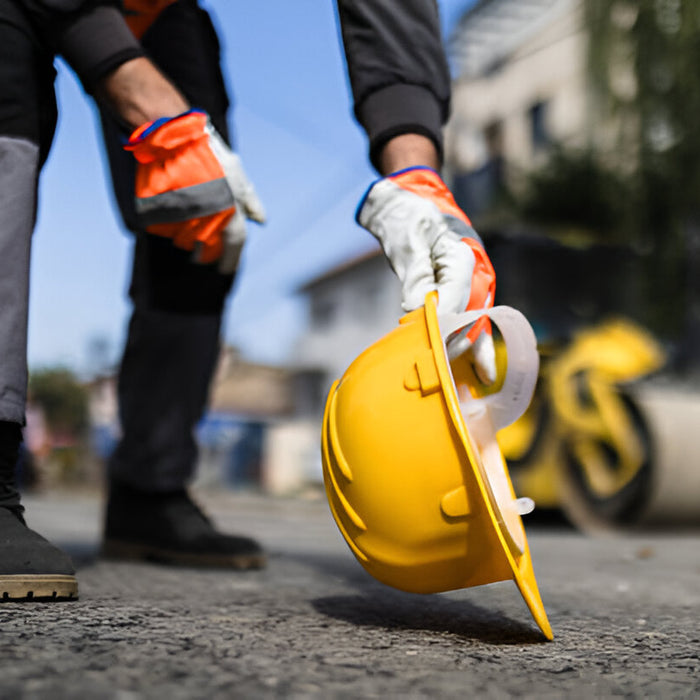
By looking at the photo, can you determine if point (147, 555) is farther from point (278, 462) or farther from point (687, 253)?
point (278, 462)

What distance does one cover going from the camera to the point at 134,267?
1950 millimetres

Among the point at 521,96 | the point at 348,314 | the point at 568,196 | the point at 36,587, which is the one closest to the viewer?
the point at 36,587

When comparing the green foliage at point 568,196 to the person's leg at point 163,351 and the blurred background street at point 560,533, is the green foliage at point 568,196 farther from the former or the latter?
the person's leg at point 163,351

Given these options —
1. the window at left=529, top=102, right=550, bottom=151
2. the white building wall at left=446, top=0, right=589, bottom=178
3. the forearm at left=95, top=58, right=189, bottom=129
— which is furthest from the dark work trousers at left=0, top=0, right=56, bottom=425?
the window at left=529, top=102, right=550, bottom=151

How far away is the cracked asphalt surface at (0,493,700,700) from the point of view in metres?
0.74

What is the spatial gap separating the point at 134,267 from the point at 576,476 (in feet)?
9.43

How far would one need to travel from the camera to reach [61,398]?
83.0 feet

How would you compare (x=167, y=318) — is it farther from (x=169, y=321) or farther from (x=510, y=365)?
(x=510, y=365)

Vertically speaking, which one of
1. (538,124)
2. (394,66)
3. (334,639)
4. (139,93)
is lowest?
(334,639)

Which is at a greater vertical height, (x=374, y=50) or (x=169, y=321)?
(x=374, y=50)

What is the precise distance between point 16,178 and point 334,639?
83cm

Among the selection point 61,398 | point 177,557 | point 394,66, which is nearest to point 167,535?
point 177,557

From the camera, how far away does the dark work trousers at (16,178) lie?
123 centimetres

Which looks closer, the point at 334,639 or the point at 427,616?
the point at 334,639
